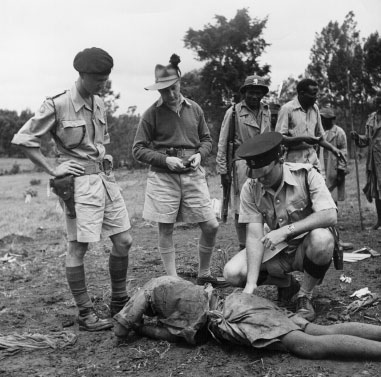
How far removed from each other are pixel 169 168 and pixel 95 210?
0.86 m

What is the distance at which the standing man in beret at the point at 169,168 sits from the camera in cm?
469

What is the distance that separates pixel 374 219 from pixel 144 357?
661 cm

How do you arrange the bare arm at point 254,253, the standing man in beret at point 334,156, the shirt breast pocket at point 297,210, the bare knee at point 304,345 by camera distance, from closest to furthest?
the bare knee at point 304,345 < the bare arm at point 254,253 < the shirt breast pocket at point 297,210 < the standing man in beret at point 334,156

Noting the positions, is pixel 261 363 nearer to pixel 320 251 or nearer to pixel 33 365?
pixel 320 251

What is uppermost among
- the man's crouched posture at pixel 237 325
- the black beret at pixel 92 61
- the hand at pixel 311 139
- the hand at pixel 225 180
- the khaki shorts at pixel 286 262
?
the black beret at pixel 92 61

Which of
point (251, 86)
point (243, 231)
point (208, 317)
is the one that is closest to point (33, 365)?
point (208, 317)

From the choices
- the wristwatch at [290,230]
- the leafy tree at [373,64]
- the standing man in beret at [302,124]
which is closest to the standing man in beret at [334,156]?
the standing man in beret at [302,124]

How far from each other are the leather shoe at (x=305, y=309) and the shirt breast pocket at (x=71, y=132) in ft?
6.56

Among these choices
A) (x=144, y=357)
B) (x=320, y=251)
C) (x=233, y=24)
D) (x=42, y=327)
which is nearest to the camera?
(x=144, y=357)

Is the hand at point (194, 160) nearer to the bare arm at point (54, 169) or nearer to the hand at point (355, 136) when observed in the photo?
the bare arm at point (54, 169)

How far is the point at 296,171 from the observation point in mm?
3865

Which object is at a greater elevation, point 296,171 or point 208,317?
point 296,171

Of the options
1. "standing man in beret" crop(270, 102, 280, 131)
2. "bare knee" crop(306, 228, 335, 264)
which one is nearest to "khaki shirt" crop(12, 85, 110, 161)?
"bare knee" crop(306, 228, 335, 264)

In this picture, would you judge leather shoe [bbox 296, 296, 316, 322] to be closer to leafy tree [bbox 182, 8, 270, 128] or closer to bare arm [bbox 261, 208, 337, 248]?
bare arm [bbox 261, 208, 337, 248]
